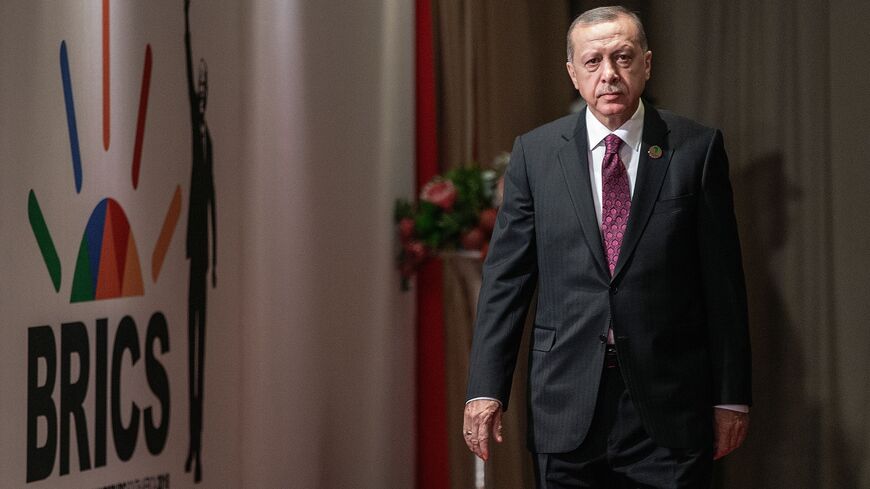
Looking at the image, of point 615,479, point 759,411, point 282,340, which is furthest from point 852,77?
point 282,340

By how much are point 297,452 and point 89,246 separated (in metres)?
1.25

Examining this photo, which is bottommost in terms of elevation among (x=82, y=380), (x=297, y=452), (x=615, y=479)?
(x=297, y=452)

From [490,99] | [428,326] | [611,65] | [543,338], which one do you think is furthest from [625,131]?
[428,326]

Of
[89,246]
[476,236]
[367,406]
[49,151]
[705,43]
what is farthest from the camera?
[367,406]

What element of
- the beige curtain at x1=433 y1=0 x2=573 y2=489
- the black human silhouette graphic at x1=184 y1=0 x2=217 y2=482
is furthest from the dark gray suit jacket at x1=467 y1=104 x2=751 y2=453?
the beige curtain at x1=433 y1=0 x2=573 y2=489

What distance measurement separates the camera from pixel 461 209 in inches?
149

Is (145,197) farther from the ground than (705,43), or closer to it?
closer to it

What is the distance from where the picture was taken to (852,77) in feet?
10.6

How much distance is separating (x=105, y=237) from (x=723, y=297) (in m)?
1.56

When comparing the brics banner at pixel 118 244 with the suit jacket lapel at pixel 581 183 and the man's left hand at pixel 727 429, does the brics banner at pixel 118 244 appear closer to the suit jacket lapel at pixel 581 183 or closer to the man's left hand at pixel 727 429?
the suit jacket lapel at pixel 581 183

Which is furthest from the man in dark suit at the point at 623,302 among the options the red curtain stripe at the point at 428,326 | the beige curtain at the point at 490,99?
the red curtain stripe at the point at 428,326

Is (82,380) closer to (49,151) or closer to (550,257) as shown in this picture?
(49,151)

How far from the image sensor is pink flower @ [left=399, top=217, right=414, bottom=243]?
157 inches

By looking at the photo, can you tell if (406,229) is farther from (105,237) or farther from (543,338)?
(543,338)
